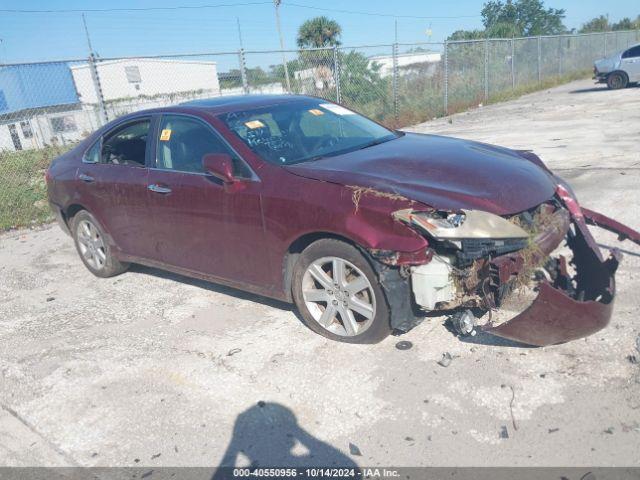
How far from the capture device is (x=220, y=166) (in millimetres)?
3936

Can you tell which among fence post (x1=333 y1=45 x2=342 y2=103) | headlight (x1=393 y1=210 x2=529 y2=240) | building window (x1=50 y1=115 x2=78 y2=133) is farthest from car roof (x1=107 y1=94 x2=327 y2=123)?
fence post (x1=333 y1=45 x2=342 y2=103)

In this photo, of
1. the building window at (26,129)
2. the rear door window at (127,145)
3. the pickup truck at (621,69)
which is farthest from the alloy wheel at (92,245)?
the pickup truck at (621,69)

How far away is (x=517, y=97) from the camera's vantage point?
2245 cm

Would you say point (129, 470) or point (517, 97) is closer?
point (129, 470)

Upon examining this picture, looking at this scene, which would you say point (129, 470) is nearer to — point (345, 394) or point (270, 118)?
point (345, 394)

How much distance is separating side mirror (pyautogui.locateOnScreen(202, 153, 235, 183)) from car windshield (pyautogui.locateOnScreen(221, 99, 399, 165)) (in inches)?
9.9

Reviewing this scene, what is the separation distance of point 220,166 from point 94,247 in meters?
2.47

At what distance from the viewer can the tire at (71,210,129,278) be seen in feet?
18.3

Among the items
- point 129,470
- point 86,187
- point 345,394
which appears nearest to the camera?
point 129,470

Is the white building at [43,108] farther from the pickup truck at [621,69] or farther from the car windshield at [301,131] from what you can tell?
the pickup truck at [621,69]

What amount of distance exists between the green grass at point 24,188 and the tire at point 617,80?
19.5 metres

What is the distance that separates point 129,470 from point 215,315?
180 cm

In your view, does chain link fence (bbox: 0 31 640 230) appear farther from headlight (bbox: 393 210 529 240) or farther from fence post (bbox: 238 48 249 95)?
headlight (bbox: 393 210 529 240)

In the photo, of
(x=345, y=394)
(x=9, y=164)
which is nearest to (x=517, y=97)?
(x=9, y=164)
